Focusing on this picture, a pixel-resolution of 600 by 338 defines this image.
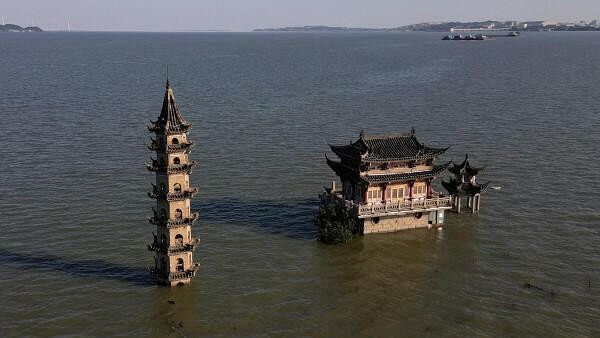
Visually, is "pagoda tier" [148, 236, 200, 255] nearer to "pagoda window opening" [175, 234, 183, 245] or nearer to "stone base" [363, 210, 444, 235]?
"pagoda window opening" [175, 234, 183, 245]

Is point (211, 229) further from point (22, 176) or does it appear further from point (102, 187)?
point (22, 176)

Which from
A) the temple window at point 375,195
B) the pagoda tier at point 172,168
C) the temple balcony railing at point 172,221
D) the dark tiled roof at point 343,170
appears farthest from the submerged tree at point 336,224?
the pagoda tier at point 172,168

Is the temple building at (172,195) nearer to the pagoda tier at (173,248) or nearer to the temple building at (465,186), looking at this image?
the pagoda tier at (173,248)

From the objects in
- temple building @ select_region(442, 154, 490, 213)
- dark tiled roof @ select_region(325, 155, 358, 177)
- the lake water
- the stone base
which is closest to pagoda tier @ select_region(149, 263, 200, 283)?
the lake water

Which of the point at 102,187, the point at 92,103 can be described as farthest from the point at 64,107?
the point at 102,187

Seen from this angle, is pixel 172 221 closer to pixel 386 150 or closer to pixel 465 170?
pixel 386 150
